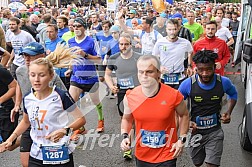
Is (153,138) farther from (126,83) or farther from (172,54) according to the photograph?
(172,54)

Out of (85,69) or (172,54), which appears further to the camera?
(85,69)

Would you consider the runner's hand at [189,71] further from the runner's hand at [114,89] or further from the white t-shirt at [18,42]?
the white t-shirt at [18,42]

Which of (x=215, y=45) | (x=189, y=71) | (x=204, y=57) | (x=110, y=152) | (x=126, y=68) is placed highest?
(x=204, y=57)

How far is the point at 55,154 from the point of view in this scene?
12.5ft

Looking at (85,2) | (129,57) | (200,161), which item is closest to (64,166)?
(200,161)

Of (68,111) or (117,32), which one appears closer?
(68,111)

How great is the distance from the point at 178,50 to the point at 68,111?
10.7 feet

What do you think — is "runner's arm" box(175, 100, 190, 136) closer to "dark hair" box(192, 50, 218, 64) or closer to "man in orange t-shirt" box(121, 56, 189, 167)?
"man in orange t-shirt" box(121, 56, 189, 167)

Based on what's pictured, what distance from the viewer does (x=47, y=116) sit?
373cm

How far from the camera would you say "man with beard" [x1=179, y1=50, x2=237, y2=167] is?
4.36m

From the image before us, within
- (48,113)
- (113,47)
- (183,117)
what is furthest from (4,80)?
(113,47)

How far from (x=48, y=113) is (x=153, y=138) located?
3.07ft

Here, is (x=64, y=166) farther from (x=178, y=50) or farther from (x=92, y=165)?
(x=178, y=50)

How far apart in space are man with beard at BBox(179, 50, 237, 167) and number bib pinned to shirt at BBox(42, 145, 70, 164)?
1.40 metres
